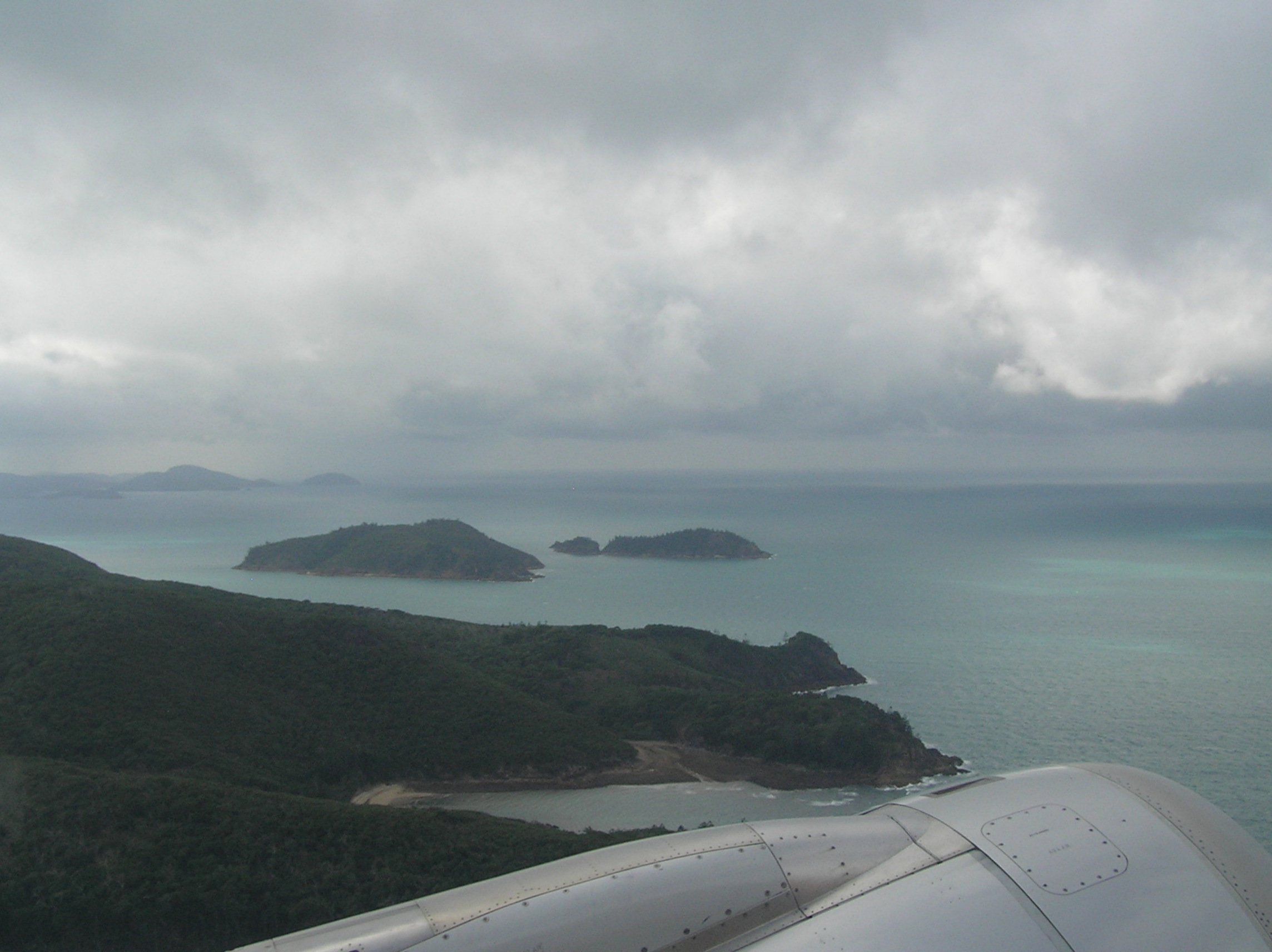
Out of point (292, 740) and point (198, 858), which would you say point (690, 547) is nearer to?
point (292, 740)

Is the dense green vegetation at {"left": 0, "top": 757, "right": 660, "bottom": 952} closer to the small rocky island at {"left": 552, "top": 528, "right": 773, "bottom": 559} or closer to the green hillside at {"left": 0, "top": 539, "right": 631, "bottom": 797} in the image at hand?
the green hillside at {"left": 0, "top": 539, "right": 631, "bottom": 797}

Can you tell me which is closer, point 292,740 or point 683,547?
point 292,740

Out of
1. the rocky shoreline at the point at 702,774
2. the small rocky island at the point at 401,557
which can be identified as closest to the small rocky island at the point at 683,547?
the small rocky island at the point at 401,557

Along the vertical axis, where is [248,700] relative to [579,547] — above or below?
below

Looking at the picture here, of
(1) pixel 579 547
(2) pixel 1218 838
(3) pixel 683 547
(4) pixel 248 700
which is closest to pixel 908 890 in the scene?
(2) pixel 1218 838

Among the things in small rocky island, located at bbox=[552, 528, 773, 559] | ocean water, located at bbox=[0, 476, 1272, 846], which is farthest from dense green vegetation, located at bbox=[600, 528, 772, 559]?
ocean water, located at bbox=[0, 476, 1272, 846]

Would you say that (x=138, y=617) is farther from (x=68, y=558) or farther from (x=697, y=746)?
(x=68, y=558)

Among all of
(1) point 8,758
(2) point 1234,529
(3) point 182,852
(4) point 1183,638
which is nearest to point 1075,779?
(3) point 182,852
